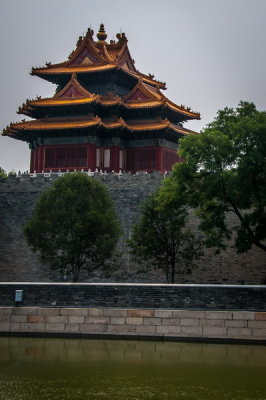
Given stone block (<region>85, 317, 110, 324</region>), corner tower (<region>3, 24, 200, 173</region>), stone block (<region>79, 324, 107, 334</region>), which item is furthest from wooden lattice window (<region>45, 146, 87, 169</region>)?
stone block (<region>79, 324, 107, 334</region>)

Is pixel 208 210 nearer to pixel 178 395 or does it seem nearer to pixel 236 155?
pixel 236 155

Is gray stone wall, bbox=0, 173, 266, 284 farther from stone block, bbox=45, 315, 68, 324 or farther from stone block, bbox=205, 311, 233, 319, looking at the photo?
stone block, bbox=205, 311, 233, 319

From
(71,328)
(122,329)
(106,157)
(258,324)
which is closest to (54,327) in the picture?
(71,328)

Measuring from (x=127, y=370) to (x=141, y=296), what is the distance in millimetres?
4749

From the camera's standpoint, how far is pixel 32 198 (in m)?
35.9

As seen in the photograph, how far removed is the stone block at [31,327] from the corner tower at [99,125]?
17.0 meters

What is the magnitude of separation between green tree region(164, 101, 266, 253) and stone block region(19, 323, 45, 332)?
835 cm

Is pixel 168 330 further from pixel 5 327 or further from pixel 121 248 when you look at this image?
pixel 121 248

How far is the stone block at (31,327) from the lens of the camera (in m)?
21.7

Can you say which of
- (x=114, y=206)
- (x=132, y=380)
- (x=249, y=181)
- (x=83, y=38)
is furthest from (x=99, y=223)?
(x=83, y=38)

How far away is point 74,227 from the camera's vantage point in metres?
29.3

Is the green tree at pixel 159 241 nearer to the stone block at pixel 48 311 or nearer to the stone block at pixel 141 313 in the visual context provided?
the stone block at pixel 141 313

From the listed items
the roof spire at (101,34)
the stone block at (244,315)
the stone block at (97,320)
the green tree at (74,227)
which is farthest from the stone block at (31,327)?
the roof spire at (101,34)

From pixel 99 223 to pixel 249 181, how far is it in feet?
23.4
